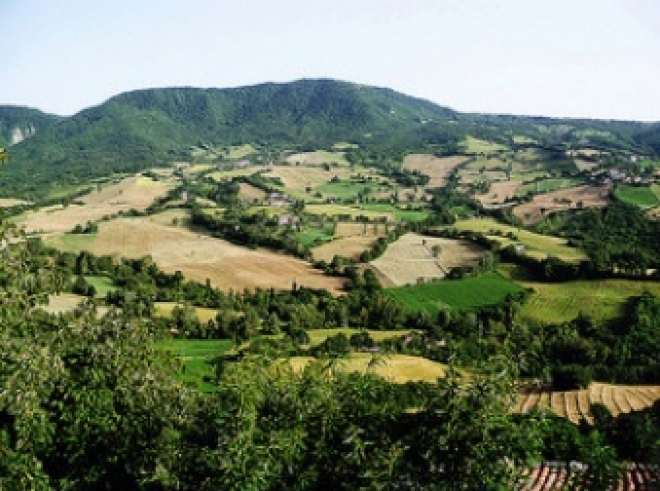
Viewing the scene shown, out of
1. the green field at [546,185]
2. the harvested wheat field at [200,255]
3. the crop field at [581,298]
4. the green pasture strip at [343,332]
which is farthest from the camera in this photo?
the green field at [546,185]

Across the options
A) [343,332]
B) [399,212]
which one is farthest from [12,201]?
[343,332]

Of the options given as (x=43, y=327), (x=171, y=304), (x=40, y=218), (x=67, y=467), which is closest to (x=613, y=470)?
(x=67, y=467)

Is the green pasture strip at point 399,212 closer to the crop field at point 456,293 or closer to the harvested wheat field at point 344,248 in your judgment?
the harvested wheat field at point 344,248

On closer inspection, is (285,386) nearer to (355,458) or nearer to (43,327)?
(355,458)

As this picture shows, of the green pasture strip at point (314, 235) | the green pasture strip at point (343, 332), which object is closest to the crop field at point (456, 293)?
the green pasture strip at point (343, 332)

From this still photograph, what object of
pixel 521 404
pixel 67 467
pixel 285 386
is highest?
pixel 285 386

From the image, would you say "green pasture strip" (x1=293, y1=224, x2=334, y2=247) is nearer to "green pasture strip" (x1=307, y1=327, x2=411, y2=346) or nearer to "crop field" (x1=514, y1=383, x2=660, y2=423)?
"green pasture strip" (x1=307, y1=327, x2=411, y2=346)

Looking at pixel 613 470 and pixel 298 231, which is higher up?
pixel 613 470

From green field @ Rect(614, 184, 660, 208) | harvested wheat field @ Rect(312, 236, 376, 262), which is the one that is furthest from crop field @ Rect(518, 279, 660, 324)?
green field @ Rect(614, 184, 660, 208)
